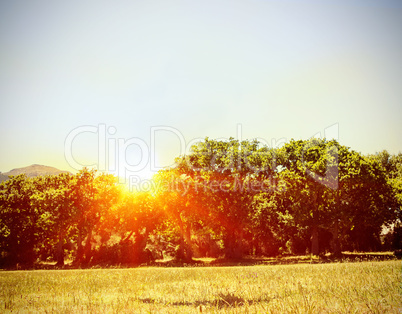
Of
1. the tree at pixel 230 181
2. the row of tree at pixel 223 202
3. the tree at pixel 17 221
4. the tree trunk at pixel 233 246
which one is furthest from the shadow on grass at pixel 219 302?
the tree at pixel 17 221

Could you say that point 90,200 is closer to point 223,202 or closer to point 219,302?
point 223,202

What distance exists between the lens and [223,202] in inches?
1960

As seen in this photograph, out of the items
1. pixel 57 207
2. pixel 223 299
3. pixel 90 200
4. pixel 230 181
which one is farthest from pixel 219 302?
pixel 90 200

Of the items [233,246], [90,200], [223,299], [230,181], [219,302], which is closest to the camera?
[223,299]

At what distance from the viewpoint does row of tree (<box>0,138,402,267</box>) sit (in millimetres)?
42969

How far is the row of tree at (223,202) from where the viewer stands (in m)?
43.0

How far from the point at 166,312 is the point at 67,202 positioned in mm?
40175

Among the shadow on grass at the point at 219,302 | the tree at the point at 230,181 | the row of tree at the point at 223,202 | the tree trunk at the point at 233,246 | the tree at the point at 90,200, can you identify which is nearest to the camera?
the shadow on grass at the point at 219,302

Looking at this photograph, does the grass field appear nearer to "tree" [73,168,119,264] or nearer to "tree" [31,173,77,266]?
"tree" [31,173,77,266]

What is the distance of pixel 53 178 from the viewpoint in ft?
171

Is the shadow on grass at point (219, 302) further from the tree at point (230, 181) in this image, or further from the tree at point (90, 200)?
the tree at point (90, 200)

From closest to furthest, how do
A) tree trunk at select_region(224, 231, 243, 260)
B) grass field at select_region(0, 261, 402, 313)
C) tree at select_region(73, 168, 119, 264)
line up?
grass field at select_region(0, 261, 402, 313), tree at select_region(73, 168, 119, 264), tree trunk at select_region(224, 231, 243, 260)

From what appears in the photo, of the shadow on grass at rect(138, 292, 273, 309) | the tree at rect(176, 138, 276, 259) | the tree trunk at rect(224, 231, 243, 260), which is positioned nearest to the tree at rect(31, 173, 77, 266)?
the tree at rect(176, 138, 276, 259)

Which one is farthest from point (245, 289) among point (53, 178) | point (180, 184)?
point (53, 178)
